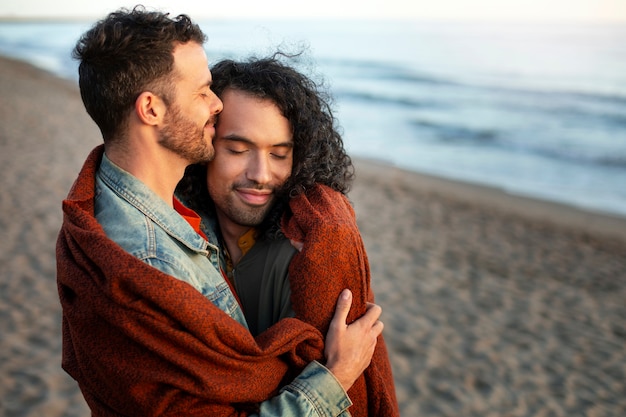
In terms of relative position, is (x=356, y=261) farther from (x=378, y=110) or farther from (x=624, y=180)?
(x=378, y=110)

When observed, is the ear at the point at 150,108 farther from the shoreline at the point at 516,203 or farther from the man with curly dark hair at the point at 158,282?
the shoreline at the point at 516,203

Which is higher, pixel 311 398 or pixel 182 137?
pixel 182 137

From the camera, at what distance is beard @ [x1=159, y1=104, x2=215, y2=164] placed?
1.94 m

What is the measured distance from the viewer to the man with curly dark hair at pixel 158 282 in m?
1.50

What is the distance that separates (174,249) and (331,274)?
0.51 meters

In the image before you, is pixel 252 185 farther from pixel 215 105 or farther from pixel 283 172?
pixel 215 105

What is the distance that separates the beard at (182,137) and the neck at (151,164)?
0.09 ft

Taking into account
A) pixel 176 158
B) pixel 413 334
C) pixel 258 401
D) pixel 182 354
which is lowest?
pixel 413 334

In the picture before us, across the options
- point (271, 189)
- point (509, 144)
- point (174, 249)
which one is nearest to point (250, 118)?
point (271, 189)

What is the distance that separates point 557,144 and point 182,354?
14649 millimetres

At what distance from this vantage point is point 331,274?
189 centimetres

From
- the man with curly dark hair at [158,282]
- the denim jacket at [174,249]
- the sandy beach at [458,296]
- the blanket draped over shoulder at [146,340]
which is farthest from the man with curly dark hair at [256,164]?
the sandy beach at [458,296]

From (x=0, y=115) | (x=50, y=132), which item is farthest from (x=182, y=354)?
(x=0, y=115)

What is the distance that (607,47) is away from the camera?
3834 cm
